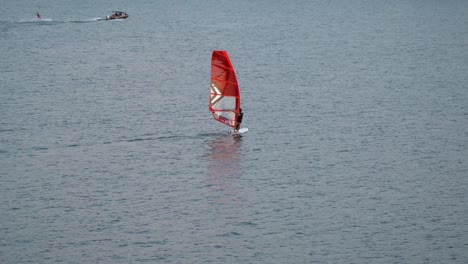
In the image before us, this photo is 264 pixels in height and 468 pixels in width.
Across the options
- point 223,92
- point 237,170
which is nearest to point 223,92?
point 223,92

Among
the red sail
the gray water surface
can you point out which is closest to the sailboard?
the red sail

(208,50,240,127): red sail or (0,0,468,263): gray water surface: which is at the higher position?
(208,50,240,127): red sail

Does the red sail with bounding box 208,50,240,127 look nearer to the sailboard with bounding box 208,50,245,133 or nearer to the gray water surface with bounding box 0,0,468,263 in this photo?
the sailboard with bounding box 208,50,245,133

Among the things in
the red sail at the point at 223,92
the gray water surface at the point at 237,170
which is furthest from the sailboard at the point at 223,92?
the gray water surface at the point at 237,170

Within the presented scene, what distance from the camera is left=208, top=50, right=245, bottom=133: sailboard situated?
11906 cm

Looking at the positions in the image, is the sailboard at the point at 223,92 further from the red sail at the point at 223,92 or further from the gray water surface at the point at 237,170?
the gray water surface at the point at 237,170

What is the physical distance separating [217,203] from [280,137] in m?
25.2

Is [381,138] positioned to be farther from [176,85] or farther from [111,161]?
[176,85]

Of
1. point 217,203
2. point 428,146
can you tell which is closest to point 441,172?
point 428,146

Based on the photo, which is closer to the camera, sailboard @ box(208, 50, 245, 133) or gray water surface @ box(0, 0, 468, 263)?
gray water surface @ box(0, 0, 468, 263)

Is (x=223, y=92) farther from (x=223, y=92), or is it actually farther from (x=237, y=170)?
(x=237, y=170)

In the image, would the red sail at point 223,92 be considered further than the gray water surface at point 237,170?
Yes

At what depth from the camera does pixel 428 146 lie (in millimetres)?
115000

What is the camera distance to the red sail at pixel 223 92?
119062 mm
